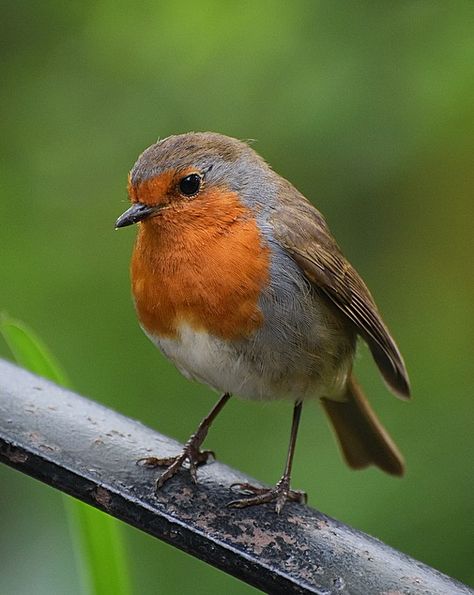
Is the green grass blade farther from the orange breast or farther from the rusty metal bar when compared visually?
the orange breast

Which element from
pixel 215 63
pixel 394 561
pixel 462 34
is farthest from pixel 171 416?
pixel 394 561

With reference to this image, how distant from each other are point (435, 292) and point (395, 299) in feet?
0.51

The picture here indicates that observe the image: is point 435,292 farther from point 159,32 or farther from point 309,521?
point 309,521

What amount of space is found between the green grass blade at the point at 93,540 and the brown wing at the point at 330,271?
3.14 ft

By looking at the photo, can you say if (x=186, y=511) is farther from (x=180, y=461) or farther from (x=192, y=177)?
(x=192, y=177)

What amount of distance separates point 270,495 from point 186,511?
462mm

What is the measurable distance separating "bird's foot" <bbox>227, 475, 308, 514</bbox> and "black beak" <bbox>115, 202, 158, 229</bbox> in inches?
30.0

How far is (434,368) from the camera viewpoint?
4.19 meters

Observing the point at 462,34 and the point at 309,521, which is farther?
the point at 462,34

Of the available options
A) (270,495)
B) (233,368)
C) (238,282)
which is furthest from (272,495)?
(238,282)

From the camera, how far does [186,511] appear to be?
2.59 meters

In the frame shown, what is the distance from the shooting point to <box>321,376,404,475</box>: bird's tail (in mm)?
3805

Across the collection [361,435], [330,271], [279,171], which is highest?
[279,171]

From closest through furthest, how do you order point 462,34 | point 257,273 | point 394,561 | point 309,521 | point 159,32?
point 394,561 → point 309,521 → point 257,273 → point 462,34 → point 159,32
